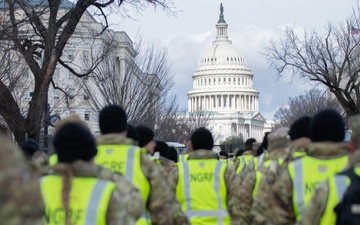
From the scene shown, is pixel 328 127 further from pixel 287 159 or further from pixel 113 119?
pixel 113 119

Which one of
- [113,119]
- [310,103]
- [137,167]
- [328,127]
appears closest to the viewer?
[328,127]

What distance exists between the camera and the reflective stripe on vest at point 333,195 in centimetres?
525

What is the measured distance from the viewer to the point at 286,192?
255 inches

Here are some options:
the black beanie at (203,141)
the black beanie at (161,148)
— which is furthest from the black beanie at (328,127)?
the black beanie at (161,148)

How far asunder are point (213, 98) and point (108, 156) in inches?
6769

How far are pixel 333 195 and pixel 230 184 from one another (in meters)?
3.96

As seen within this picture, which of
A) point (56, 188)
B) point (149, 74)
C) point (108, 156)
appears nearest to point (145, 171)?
point (108, 156)

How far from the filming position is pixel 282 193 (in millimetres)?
6480

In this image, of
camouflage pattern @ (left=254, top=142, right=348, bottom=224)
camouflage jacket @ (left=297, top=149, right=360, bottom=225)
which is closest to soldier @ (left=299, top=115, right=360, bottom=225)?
camouflage jacket @ (left=297, top=149, right=360, bottom=225)

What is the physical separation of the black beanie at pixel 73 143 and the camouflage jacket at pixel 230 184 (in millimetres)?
3680

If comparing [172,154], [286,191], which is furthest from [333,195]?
[172,154]

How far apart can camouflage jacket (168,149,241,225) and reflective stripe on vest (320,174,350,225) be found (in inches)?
144

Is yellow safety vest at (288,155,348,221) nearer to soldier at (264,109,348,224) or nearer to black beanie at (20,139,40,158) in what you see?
soldier at (264,109,348,224)

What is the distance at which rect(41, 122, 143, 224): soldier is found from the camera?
17.4 feet
